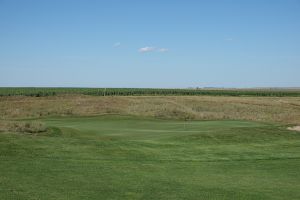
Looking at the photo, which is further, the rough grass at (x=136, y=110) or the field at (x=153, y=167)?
the rough grass at (x=136, y=110)

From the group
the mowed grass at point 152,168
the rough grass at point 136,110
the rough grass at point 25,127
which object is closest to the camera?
the mowed grass at point 152,168

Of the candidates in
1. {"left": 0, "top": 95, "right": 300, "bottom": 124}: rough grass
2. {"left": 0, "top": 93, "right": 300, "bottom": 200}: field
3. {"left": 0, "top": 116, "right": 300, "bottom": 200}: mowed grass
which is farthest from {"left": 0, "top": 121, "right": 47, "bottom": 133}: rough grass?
{"left": 0, "top": 95, "right": 300, "bottom": 124}: rough grass

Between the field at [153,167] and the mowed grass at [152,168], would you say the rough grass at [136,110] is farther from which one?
the mowed grass at [152,168]

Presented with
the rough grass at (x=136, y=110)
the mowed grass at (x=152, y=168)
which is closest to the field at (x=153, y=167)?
the mowed grass at (x=152, y=168)

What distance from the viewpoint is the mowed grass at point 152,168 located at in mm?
9039

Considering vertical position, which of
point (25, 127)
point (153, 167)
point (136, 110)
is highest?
point (25, 127)

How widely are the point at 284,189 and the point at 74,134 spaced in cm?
1172

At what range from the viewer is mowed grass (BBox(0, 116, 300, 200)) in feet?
29.7

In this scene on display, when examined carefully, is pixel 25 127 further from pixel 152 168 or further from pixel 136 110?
pixel 136 110

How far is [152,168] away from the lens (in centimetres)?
1186

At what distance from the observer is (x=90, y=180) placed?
9.88 meters

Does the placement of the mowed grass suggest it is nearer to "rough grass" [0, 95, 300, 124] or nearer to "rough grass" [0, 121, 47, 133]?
"rough grass" [0, 121, 47, 133]

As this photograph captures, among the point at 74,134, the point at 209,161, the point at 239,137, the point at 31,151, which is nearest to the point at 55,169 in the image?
the point at 31,151

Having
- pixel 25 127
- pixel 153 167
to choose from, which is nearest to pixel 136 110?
pixel 25 127
